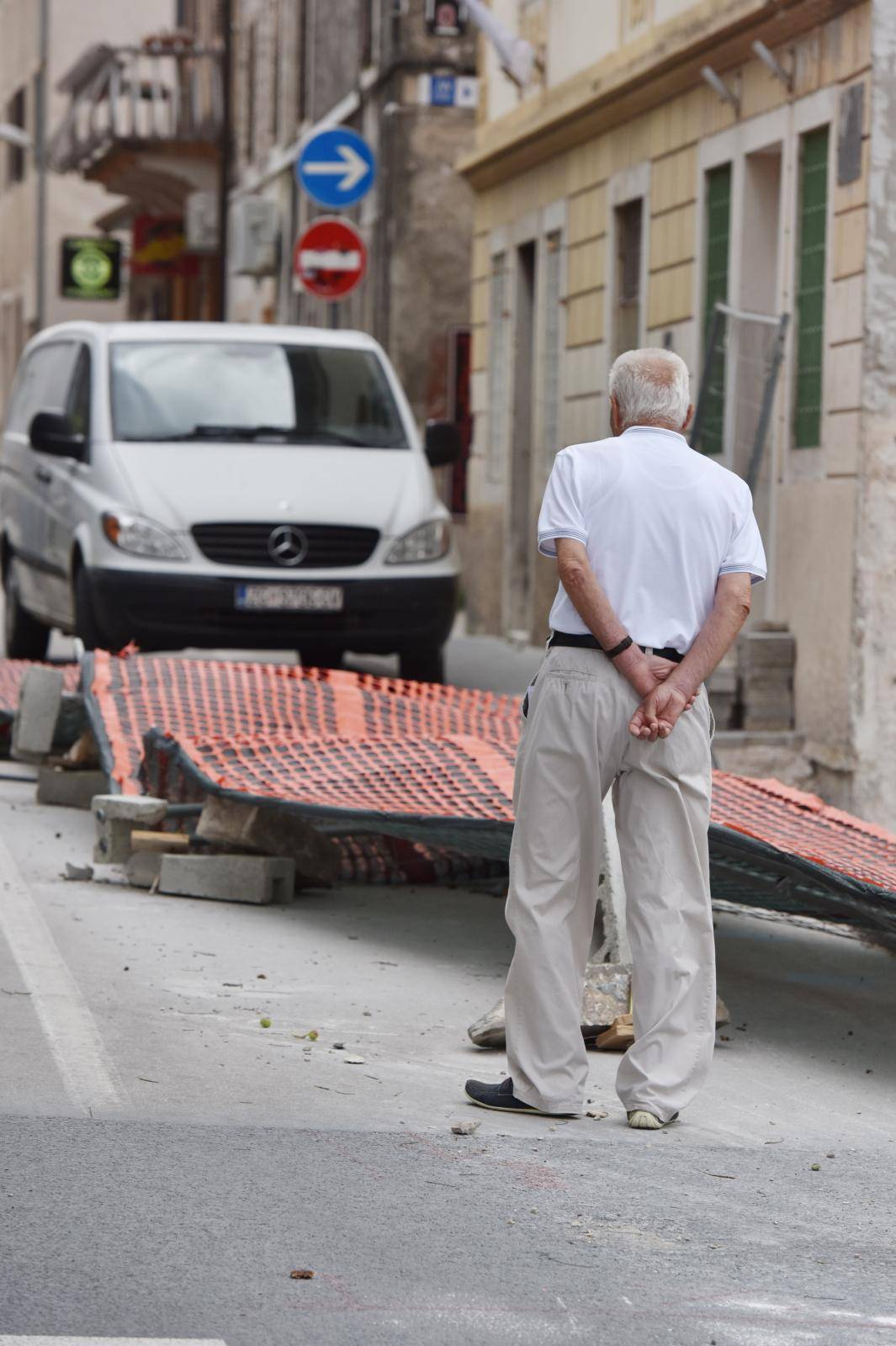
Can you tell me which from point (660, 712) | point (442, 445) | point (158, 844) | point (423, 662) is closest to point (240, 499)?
point (423, 662)

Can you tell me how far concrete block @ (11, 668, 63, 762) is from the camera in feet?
35.7

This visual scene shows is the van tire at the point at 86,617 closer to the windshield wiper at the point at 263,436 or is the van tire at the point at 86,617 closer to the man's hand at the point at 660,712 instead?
the windshield wiper at the point at 263,436

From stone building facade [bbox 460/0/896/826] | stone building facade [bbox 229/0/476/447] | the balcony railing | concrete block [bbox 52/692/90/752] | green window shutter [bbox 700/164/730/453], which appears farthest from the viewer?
the balcony railing

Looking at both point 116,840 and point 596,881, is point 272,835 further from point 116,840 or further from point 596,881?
point 596,881

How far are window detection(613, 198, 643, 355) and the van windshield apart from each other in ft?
13.7

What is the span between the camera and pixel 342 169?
65.9ft

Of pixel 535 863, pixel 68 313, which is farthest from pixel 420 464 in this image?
pixel 68 313

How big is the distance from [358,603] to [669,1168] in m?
8.93

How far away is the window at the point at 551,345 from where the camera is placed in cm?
2133

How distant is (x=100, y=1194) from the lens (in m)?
4.89

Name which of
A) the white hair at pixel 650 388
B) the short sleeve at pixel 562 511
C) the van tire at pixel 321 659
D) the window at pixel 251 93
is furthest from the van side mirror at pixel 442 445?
the window at pixel 251 93

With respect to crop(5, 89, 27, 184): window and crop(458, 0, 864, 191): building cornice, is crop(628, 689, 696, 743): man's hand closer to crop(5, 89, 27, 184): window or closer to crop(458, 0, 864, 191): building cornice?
crop(458, 0, 864, 191): building cornice

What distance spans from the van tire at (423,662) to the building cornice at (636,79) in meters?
4.04

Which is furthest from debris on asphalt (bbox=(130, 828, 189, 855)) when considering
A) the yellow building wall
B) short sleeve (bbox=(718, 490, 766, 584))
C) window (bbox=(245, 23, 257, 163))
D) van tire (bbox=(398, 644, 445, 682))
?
window (bbox=(245, 23, 257, 163))
